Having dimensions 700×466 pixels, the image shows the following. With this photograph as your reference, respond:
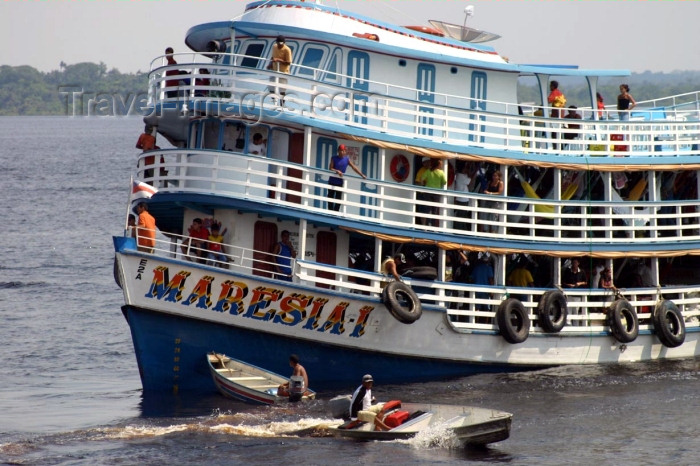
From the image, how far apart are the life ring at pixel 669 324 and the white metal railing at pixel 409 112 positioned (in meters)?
3.30

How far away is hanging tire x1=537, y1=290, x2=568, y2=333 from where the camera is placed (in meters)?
22.3

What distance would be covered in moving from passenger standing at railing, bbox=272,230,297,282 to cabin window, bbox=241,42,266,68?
3.74 meters

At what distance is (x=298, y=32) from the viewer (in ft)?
71.7

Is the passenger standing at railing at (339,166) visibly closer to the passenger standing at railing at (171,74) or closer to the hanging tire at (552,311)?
the passenger standing at railing at (171,74)

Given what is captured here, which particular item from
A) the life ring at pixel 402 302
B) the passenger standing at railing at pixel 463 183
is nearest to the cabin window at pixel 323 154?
the life ring at pixel 402 302

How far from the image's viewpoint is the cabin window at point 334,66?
2227 centimetres

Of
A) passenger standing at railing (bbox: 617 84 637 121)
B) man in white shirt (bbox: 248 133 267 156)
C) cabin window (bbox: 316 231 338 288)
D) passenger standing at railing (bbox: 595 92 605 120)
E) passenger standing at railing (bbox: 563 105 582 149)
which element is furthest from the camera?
passenger standing at railing (bbox: 595 92 605 120)

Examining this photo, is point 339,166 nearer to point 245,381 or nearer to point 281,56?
point 281,56

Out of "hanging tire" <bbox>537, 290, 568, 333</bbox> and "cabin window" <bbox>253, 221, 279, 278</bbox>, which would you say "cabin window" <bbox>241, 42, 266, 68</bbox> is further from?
"hanging tire" <bbox>537, 290, 568, 333</bbox>

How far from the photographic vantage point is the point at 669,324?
23469 millimetres

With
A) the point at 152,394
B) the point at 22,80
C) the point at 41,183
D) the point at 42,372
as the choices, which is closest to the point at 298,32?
the point at 152,394

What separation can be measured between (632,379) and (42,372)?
12578mm

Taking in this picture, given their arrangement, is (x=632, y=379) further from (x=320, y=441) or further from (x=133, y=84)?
(x=133, y=84)

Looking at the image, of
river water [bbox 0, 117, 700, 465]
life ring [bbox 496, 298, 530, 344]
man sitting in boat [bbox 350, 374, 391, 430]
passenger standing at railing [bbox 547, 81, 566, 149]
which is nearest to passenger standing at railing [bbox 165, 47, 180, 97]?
river water [bbox 0, 117, 700, 465]
